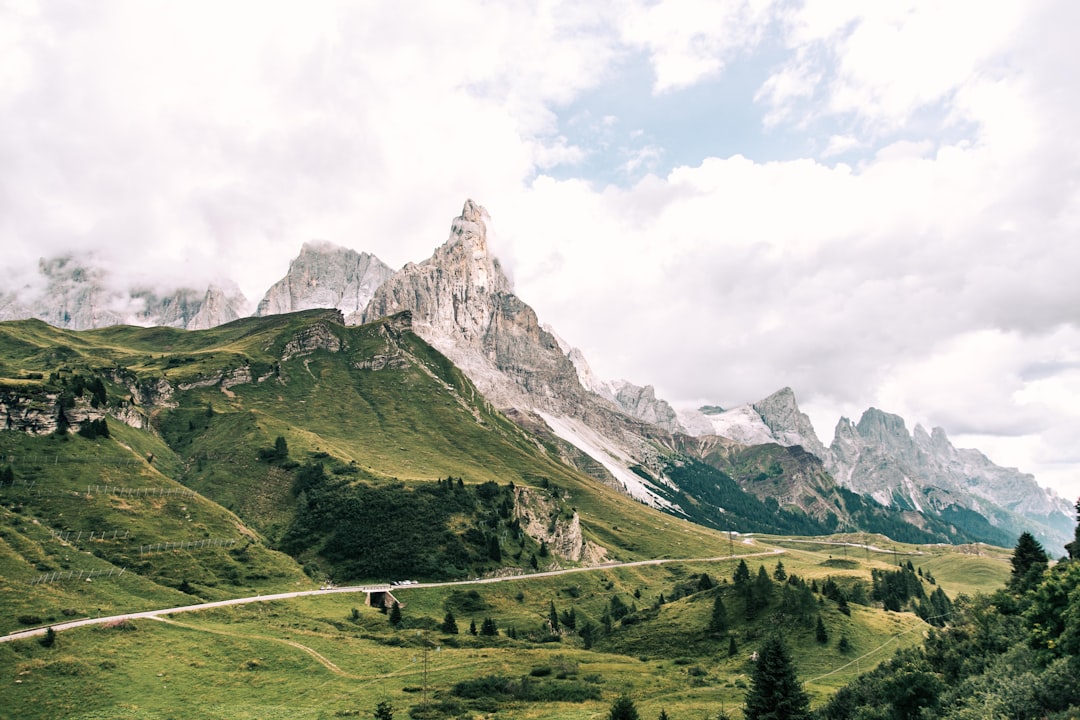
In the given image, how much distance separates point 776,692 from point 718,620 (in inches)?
3007

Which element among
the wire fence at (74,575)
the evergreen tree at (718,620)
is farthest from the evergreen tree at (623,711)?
the wire fence at (74,575)

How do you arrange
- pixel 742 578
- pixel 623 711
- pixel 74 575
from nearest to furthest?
pixel 623 711
pixel 74 575
pixel 742 578

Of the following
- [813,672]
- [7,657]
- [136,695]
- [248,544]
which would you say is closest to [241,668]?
[136,695]

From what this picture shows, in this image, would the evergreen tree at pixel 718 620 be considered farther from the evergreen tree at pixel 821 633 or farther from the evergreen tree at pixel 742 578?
the evergreen tree at pixel 821 633

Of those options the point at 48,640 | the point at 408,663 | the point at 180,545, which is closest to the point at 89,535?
the point at 180,545

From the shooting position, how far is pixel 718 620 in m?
149

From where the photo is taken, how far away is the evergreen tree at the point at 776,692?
75188 mm

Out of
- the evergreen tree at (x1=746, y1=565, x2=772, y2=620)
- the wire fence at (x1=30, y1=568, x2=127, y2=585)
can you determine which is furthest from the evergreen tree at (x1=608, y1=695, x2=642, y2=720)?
the wire fence at (x1=30, y1=568, x2=127, y2=585)

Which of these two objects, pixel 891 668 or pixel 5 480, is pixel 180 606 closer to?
pixel 5 480

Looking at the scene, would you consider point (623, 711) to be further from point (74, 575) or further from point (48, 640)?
point (74, 575)

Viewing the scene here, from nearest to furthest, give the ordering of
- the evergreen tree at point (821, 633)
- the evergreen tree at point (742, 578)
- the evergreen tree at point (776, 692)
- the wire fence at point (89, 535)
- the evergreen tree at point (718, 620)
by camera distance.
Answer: the evergreen tree at point (776, 692) → the evergreen tree at point (821, 633) → the evergreen tree at point (718, 620) → the evergreen tree at point (742, 578) → the wire fence at point (89, 535)

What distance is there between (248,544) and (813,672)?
15680 cm

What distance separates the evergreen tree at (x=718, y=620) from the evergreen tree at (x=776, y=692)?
73374 mm

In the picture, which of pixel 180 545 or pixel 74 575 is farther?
pixel 180 545
